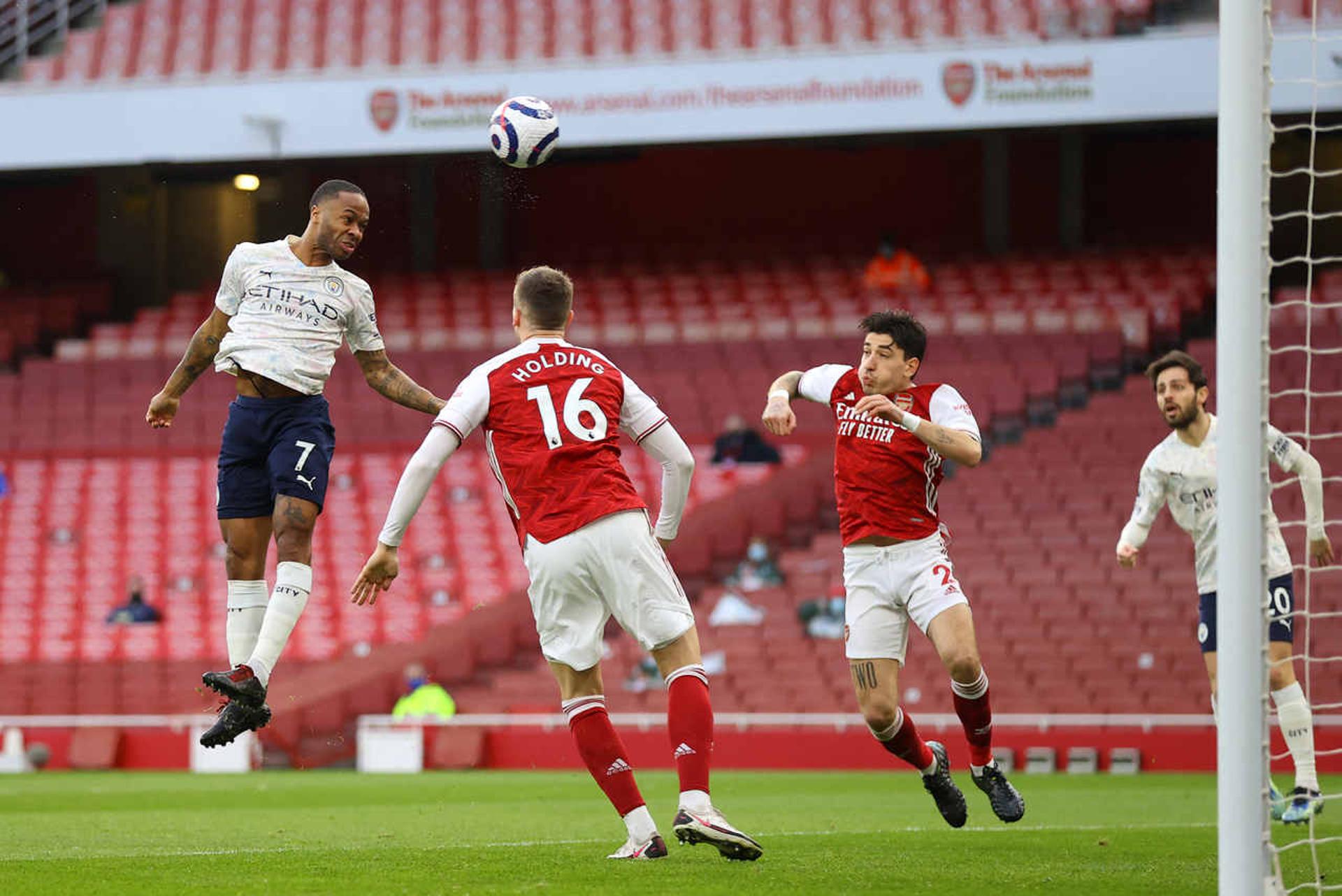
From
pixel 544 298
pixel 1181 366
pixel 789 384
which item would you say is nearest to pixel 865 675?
pixel 789 384

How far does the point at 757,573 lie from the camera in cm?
1978

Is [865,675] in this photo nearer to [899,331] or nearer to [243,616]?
[899,331]

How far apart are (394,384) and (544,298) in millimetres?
1776

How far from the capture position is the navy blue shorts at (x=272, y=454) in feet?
26.5

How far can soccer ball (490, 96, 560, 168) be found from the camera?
28.7 ft

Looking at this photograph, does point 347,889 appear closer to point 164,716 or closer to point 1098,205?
point 164,716

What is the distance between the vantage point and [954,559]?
19.6 m

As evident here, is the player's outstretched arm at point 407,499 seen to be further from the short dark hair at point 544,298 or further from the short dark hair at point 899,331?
the short dark hair at point 899,331

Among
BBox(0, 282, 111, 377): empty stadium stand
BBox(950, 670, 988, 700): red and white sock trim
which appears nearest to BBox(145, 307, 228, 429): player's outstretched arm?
BBox(950, 670, 988, 700): red and white sock trim

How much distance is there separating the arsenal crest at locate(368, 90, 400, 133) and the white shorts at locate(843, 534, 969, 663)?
15.5m

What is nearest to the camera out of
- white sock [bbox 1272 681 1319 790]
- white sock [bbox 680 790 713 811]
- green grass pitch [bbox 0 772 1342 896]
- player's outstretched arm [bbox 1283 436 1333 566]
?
green grass pitch [bbox 0 772 1342 896]

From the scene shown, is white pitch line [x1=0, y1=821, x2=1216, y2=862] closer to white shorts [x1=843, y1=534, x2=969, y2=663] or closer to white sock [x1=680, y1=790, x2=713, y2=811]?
white shorts [x1=843, y1=534, x2=969, y2=663]

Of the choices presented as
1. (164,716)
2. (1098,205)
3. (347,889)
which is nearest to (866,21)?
(1098,205)

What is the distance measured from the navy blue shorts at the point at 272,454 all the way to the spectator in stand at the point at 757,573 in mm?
11760
